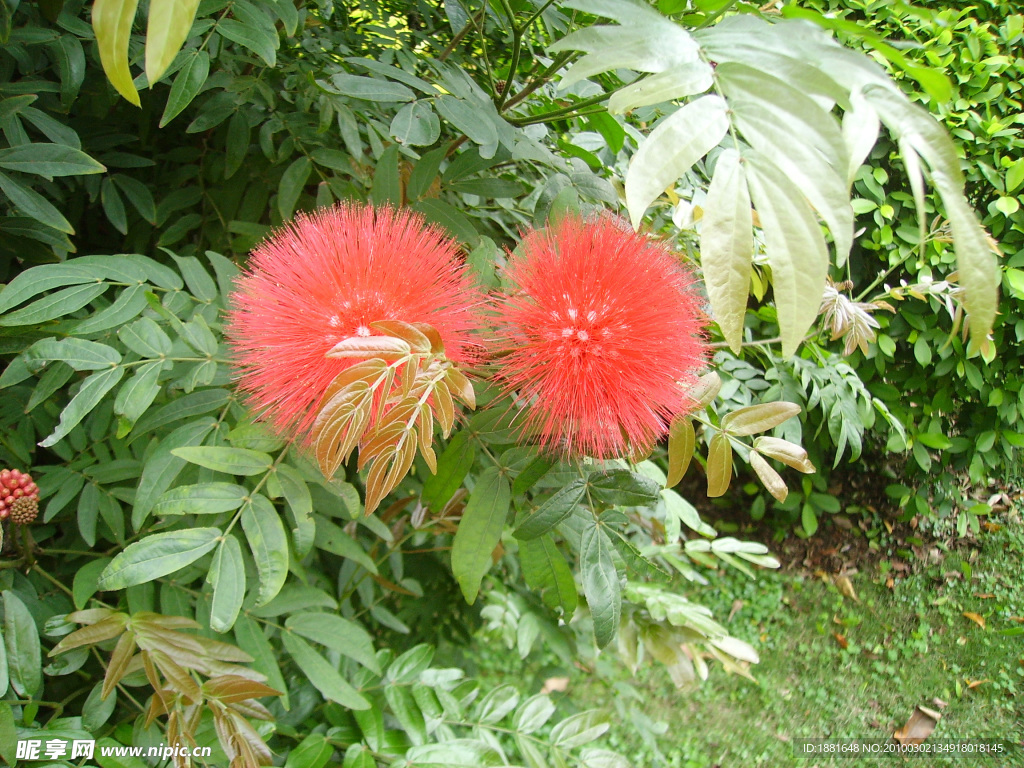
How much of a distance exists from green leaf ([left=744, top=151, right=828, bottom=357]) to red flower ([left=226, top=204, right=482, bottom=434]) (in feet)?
1.33

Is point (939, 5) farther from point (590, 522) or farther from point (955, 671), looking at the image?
point (590, 522)

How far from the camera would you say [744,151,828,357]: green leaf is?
0.48 meters

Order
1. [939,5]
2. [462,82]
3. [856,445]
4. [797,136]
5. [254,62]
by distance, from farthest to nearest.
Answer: [939,5] → [856,445] → [254,62] → [462,82] → [797,136]

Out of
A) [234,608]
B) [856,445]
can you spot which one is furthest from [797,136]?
[856,445]

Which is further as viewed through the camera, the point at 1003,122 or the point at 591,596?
the point at 1003,122

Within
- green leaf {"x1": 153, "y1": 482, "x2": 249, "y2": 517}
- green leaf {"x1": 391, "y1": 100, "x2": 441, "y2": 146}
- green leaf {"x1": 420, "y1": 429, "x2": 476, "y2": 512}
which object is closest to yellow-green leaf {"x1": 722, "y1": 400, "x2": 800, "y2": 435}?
green leaf {"x1": 420, "y1": 429, "x2": 476, "y2": 512}

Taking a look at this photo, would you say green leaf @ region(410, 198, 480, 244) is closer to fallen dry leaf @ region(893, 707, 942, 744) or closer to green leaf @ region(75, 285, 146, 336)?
green leaf @ region(75, 285, 146, 336)

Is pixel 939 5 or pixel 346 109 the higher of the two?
pixel 939 5

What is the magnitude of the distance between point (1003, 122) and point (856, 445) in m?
1.49

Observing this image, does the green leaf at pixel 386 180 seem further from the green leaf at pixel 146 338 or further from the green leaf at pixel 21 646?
the green leaf at pixel 21 646

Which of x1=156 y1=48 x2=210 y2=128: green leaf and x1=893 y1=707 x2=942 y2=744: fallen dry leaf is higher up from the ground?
x1=156 y1=48 x2=210 y2=128: green leaf

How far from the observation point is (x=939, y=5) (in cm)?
243

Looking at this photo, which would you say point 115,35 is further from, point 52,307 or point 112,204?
point 112,204

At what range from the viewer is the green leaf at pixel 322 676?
111 cm
